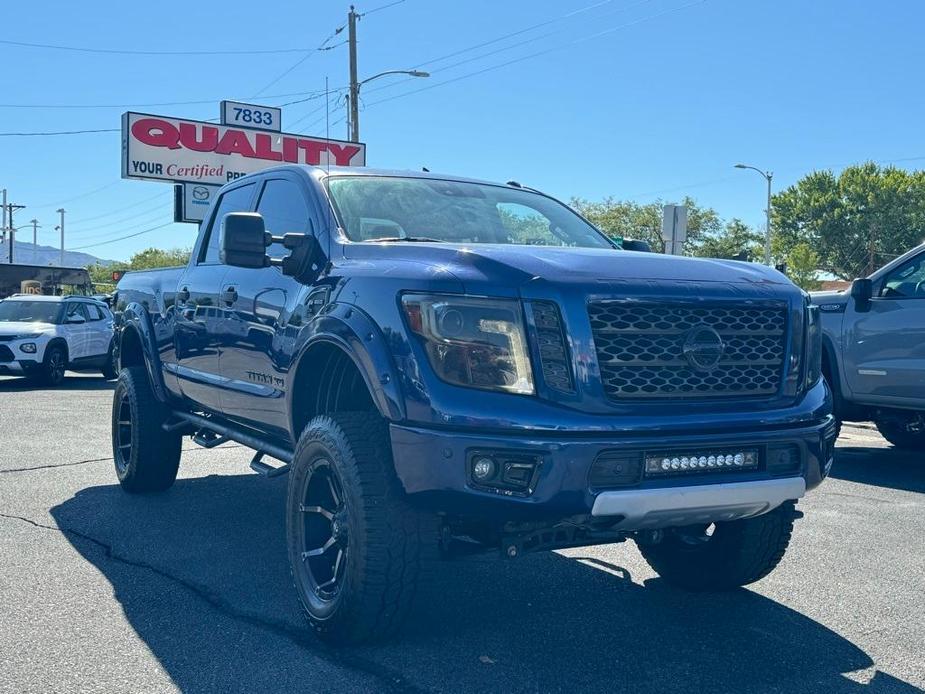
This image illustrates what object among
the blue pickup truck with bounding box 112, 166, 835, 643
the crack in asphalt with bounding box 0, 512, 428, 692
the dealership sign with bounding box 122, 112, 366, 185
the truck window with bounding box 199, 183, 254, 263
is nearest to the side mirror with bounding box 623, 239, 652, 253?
the blue pickup truck with bounding box 112, 166, 835, 643

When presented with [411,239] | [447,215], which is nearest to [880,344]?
[447,215]

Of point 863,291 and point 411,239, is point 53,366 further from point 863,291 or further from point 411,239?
point 411,239

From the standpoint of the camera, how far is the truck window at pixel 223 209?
230 inches

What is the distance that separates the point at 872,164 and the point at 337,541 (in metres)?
71.2

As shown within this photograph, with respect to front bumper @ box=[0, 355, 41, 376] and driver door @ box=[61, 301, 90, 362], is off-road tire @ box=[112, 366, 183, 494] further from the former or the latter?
driver door @ box=[61, 301, 90, 362]

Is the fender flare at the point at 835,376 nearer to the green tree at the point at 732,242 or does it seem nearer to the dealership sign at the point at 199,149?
the dealership sign at the point at 199,149

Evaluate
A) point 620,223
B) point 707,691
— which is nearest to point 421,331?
point 707,691

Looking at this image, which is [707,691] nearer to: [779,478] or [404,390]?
[779,478]

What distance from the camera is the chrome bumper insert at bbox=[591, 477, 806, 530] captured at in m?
3.34

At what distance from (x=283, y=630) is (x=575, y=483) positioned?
1528 mm

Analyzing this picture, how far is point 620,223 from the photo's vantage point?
68.7 metres

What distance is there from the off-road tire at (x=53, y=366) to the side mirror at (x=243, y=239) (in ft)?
45.2

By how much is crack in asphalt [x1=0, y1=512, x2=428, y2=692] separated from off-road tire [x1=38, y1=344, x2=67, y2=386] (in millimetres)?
12290

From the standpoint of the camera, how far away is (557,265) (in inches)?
142
